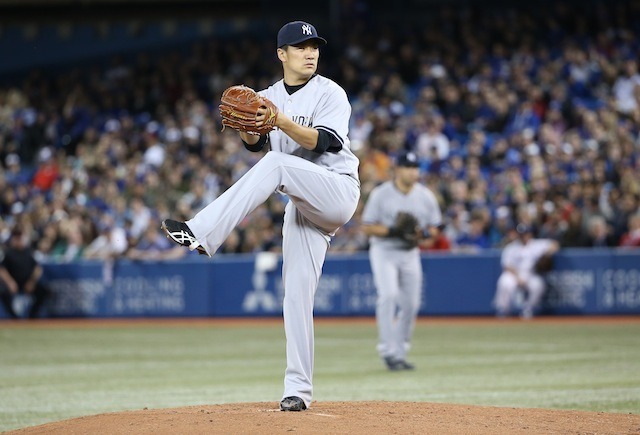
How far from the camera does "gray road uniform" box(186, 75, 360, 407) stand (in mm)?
6238

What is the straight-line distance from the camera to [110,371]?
1192 cm

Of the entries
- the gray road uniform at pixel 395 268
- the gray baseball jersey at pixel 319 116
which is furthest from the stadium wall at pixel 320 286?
the gray baseball jersey at pixel 319 116

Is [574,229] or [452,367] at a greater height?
[574,229]

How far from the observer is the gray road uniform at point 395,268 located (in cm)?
1157

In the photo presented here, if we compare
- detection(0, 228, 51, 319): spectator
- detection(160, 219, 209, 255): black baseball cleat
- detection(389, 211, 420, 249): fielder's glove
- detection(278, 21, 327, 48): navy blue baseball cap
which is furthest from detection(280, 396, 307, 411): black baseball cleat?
detection(0, 228, 51, 319): spectator

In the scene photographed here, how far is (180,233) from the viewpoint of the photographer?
5973 millimetres

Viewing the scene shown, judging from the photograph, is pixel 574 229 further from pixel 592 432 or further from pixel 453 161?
pixel 592 432

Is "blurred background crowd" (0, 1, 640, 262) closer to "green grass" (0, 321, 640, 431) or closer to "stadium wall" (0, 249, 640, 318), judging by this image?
"stadium wall" (0, 249, 640, 318)

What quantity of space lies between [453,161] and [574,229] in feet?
9.99

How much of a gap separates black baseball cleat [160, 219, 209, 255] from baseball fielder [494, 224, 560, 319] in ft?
42.4

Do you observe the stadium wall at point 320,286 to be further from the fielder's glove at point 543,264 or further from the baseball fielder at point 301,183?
the baseball fielder at point 301,183

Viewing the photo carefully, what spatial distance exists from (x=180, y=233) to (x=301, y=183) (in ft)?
2.61

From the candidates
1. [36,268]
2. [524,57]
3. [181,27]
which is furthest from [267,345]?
[181,27]

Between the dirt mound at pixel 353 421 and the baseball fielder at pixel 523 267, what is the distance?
11536 mm
